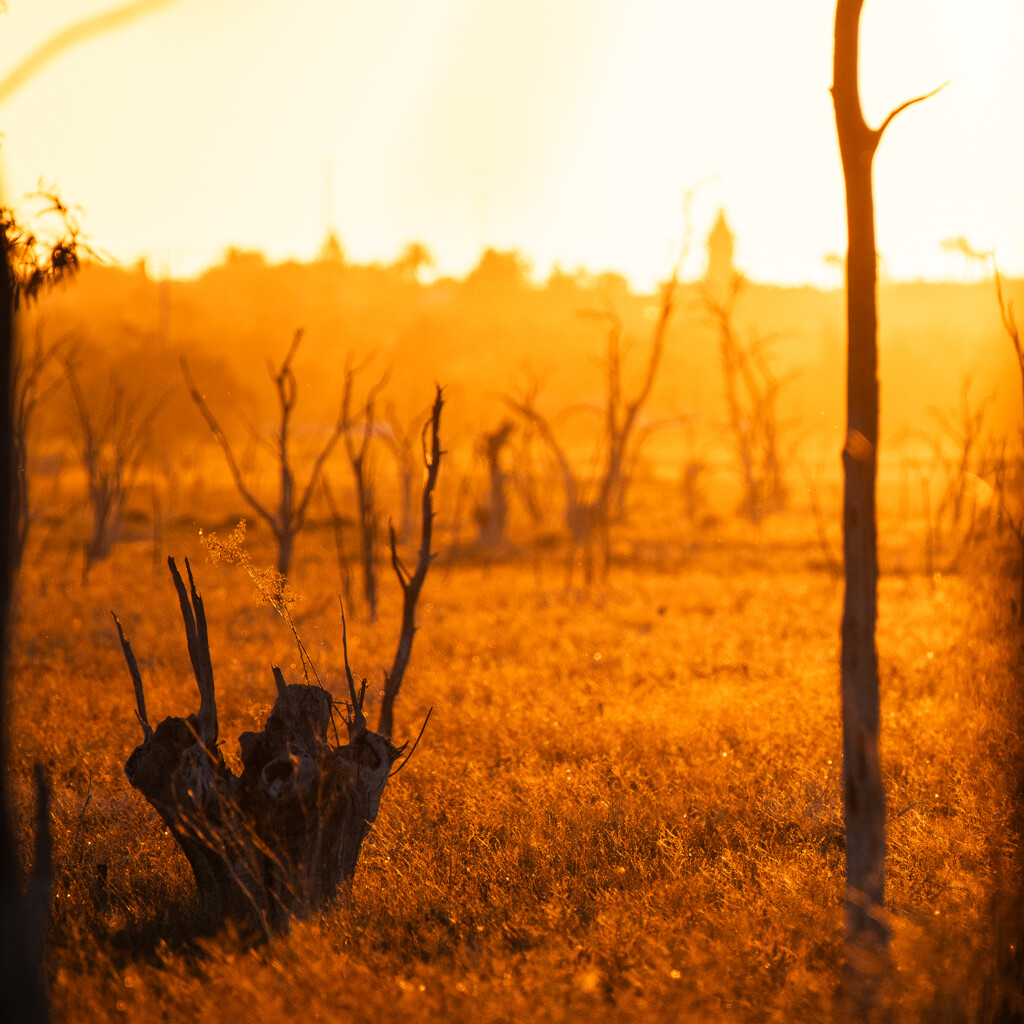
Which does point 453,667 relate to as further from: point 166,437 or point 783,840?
point 166,437

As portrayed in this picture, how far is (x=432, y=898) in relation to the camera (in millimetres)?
4730

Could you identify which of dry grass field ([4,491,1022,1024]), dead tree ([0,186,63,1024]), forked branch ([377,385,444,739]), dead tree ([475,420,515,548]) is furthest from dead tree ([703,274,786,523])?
dead tree ([0,186,63,1024])

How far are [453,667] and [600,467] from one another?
114ft

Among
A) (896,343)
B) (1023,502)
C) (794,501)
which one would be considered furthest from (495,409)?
(1023,502)

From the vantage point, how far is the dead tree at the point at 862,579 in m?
3.77

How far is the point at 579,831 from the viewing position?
221 inches

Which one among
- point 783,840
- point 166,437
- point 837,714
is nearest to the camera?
point 783,840

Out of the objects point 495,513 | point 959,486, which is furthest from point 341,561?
point 959,486

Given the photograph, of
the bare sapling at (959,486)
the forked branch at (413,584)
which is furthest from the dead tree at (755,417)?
the forked branch at (413,584)

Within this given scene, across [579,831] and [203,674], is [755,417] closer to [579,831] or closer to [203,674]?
[579,831]

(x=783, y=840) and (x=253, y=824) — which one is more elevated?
(x=253, y=824)

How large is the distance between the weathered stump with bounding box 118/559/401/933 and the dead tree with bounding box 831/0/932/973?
2.03 metres

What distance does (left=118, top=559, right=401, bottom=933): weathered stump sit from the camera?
4324 mm

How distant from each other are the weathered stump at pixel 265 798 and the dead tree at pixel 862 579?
6.65 ft
